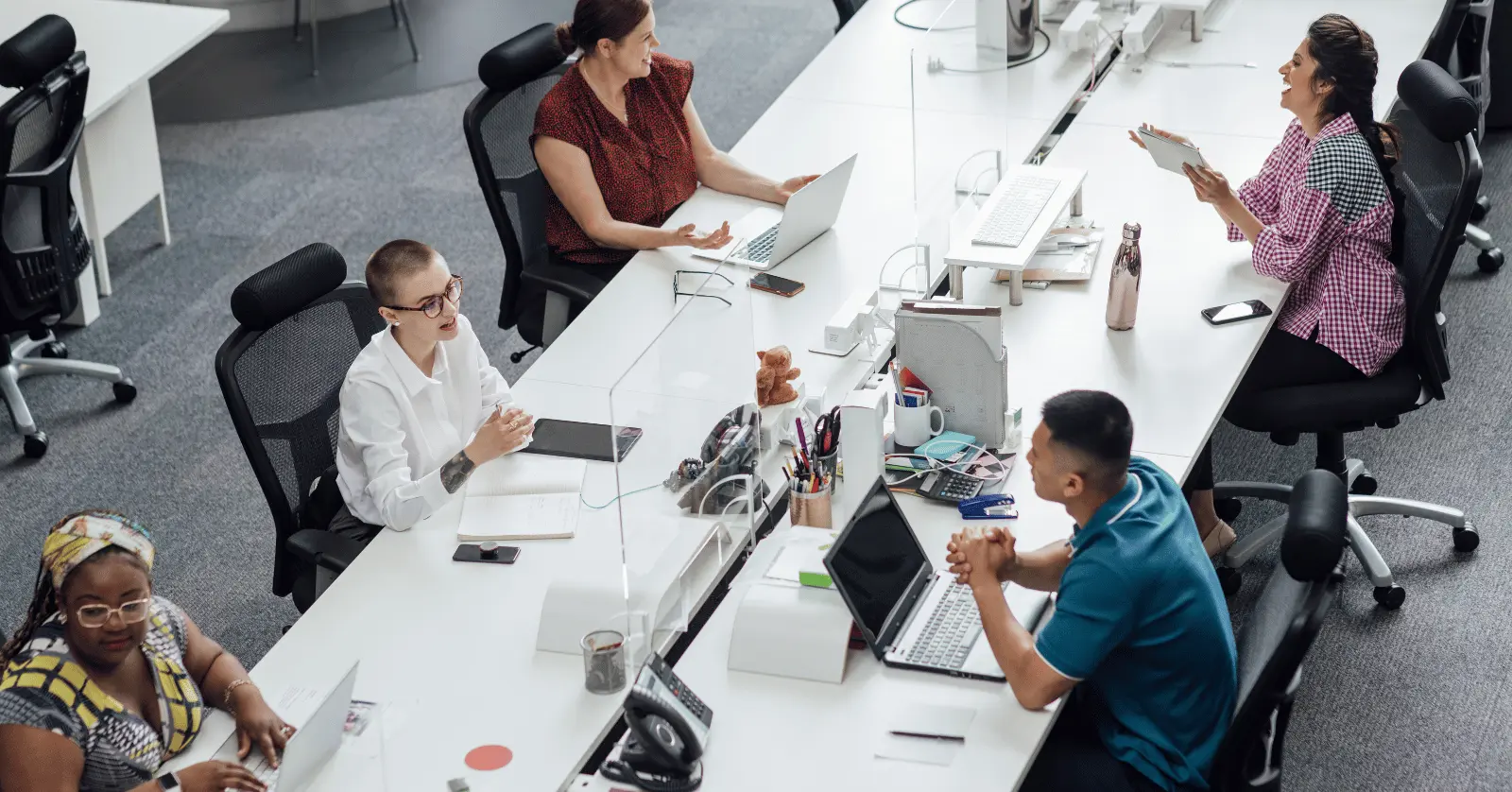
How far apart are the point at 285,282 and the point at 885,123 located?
2.08m

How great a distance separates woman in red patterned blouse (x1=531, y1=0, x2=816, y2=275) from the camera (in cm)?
409

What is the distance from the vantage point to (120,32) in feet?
18.3

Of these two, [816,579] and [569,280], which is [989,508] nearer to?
[816,579]

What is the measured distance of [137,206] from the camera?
562cm

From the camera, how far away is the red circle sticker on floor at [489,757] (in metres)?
2.55

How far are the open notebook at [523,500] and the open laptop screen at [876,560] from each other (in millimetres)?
625

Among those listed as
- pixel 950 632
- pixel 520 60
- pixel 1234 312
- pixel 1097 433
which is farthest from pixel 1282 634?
pixel 520 60

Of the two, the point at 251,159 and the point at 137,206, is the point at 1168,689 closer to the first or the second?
the point at 137,206

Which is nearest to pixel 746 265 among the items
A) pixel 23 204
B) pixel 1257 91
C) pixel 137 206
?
pixel 1257 91

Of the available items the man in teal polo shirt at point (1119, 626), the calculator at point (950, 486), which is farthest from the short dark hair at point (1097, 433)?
the calculator at point (950, 486)

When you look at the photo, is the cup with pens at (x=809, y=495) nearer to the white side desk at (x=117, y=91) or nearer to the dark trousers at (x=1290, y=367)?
the dark trousers at (x=1290, y=367)

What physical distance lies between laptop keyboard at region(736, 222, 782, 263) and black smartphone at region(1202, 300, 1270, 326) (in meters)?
1.07

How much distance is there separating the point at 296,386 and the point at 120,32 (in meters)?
2.90

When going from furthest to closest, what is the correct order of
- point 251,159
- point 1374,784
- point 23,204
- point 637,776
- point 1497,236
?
1. point 251,159
2. point 1497,236
3. point 23,204
4. point 1374,784
5. point 637,776
